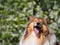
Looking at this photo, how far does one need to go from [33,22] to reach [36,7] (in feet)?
9.93

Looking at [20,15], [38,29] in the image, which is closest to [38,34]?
[38,29]

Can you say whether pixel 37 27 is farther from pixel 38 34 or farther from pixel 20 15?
pixel 20 15

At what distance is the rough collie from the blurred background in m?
2.18

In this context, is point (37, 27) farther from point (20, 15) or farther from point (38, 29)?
point (20, 15)

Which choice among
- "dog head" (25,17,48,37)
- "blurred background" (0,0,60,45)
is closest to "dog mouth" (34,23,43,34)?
"dog head" (25,17,48,37)

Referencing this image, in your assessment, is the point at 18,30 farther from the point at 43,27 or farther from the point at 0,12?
the point at 43,27

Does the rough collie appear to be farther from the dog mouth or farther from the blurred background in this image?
the blurred background

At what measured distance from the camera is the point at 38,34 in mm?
5023

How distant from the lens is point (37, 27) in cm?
497

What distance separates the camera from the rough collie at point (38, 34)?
5.00m

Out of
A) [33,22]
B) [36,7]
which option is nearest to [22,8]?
[36,7]

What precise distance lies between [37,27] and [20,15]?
9.41 feet

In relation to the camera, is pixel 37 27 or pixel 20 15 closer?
pixel 37 27

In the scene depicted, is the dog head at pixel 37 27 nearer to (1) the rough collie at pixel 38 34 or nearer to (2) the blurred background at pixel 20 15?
(1) the rough collie at pixel 38 34
